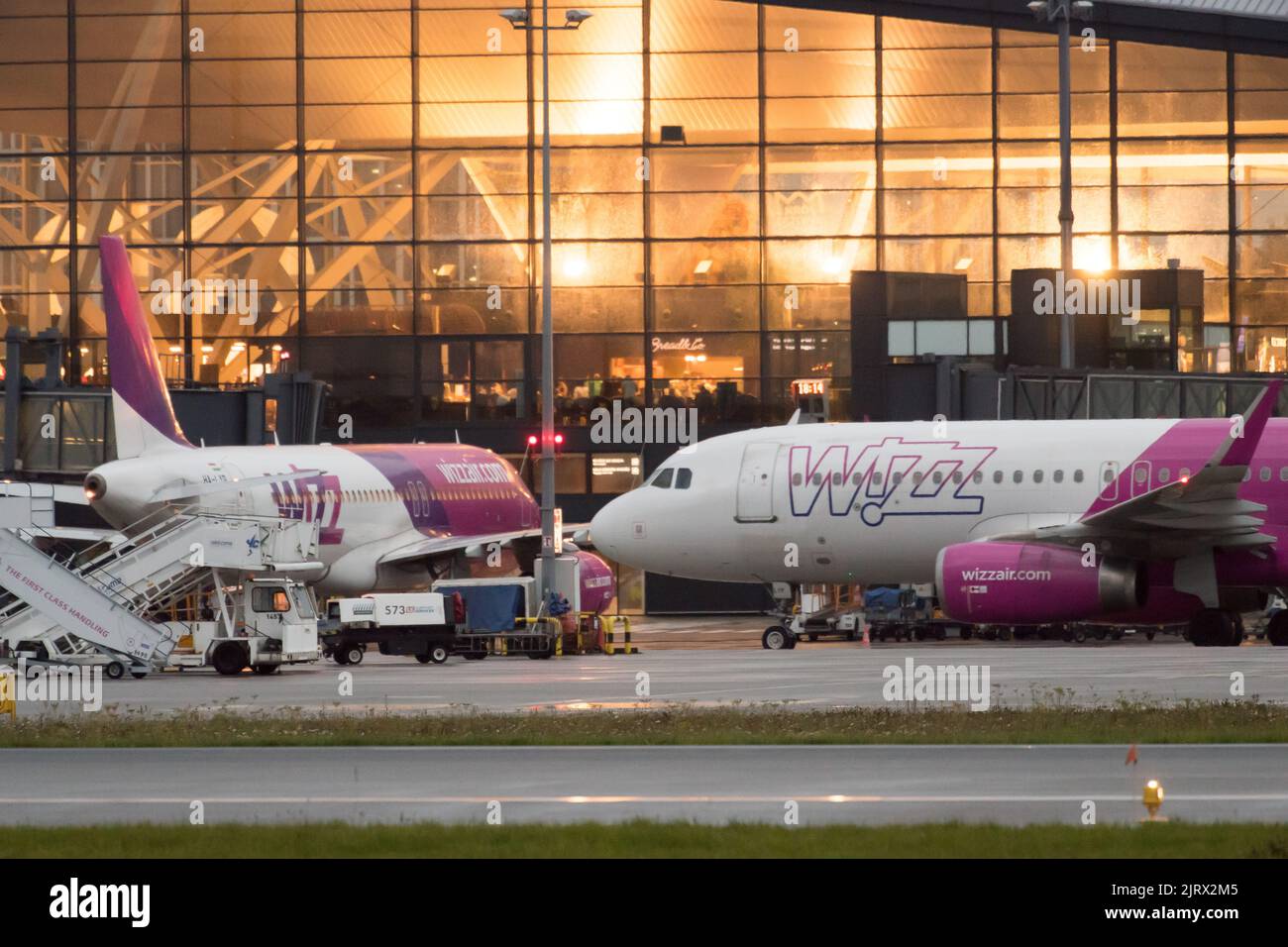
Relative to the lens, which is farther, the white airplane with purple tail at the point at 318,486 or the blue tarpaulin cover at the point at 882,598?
the blue tarpaulin cover at the point at 882,598

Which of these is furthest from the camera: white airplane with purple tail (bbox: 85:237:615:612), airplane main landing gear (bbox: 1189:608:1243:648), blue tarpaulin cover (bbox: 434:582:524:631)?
white airplane with purple tail (bbox: 85:237:615:612)

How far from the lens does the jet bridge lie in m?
31.4

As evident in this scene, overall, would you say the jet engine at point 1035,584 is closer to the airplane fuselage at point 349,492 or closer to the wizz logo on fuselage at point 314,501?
the airplane fuselage at point 349,492

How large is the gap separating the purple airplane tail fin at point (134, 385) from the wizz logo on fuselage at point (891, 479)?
13.5 m

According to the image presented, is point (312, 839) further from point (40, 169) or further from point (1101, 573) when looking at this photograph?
point (40, 169)

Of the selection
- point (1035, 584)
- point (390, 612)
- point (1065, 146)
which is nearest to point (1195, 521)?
point (1035, 584)

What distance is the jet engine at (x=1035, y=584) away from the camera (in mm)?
32688

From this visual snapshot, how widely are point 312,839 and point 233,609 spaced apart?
2181 centimetres

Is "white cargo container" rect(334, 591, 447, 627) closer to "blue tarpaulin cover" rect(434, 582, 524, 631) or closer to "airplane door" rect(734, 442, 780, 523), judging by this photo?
"blue tarpaulin cover" rect(434, 582, 524, 631)

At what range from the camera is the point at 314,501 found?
42969 millimetres

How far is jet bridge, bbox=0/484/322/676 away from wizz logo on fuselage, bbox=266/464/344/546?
146 inches

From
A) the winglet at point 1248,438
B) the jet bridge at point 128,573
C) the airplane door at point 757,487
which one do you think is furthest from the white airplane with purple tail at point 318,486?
the winglet at point 1248,438

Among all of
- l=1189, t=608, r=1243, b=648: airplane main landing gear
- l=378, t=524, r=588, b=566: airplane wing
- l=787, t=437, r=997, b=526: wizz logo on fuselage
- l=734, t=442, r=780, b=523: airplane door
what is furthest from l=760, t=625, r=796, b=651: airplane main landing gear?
l=1189, t=608, r=1243, b=648: airplane main landing gear

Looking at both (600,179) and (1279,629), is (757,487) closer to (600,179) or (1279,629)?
(1279,629)
